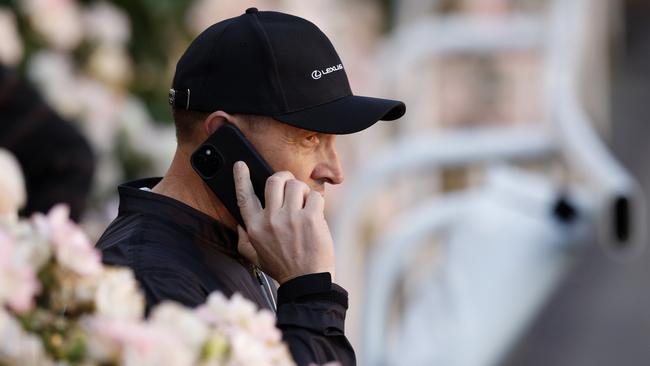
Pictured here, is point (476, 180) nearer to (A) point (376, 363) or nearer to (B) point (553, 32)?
(B) point (553, 32)

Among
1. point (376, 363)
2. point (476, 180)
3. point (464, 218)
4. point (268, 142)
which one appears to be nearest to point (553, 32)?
point (476, 180)

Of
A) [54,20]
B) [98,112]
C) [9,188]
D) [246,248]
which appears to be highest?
[54,20]

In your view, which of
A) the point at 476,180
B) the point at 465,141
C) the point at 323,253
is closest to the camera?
the point at 323,253

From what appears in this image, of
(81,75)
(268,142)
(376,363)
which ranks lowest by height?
(376,363)

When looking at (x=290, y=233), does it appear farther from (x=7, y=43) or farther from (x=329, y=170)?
(x=7, y=43)

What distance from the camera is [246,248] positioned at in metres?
2.20

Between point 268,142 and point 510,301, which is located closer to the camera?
point 268,142

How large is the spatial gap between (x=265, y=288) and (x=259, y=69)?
360mm

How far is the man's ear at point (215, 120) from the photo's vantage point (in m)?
2.23

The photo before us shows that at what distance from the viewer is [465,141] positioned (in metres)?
5.61

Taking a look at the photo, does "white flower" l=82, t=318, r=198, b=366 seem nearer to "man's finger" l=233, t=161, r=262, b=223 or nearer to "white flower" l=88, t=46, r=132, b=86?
"man's finger" l=233, t=161, r=262, b=223

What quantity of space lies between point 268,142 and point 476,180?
462 centimetres

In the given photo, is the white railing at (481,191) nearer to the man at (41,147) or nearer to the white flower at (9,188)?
the man at (41,147)

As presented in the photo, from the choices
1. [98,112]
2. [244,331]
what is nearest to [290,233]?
[244,331]
